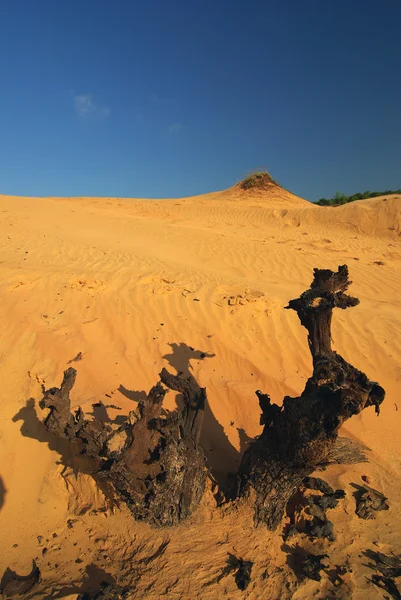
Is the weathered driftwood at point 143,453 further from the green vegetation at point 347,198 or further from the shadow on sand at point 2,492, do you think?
the green vegetation at point 347,198

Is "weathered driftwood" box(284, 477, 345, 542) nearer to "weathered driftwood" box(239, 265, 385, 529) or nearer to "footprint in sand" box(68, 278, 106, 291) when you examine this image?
"weathered driftwood" box(239, 265, 385, 529)

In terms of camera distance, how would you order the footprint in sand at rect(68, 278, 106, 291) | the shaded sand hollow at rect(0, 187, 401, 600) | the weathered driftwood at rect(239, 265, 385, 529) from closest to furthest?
the weathered driftwood at rect(239, 265, 385, 529) → the shaded sand hollow at rect(0, 187, 401, 600) → the footprint in sand at rect(68, 278, 106, 291)

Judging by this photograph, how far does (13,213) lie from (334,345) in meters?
15.2

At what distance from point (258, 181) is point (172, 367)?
2437cm

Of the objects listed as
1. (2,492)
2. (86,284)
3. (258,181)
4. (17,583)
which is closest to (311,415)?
(17,583)

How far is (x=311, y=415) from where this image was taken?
209 centimetres

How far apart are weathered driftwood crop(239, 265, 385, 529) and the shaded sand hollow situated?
28cm

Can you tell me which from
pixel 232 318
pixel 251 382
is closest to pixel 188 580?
pixel 251 382

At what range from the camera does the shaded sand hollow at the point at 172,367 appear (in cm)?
222

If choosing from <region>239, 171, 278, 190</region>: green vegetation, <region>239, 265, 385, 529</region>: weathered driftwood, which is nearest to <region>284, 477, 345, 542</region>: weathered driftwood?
<region>239, 265, 385, 529</region>: weathered driftwood

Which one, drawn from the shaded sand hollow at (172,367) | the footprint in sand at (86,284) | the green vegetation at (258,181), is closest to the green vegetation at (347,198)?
the green vegetation at (258,181)

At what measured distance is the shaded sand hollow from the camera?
2.22m

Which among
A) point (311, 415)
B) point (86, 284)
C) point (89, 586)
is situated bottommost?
point (89, 586)

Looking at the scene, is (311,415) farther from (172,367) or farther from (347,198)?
(347,198)
